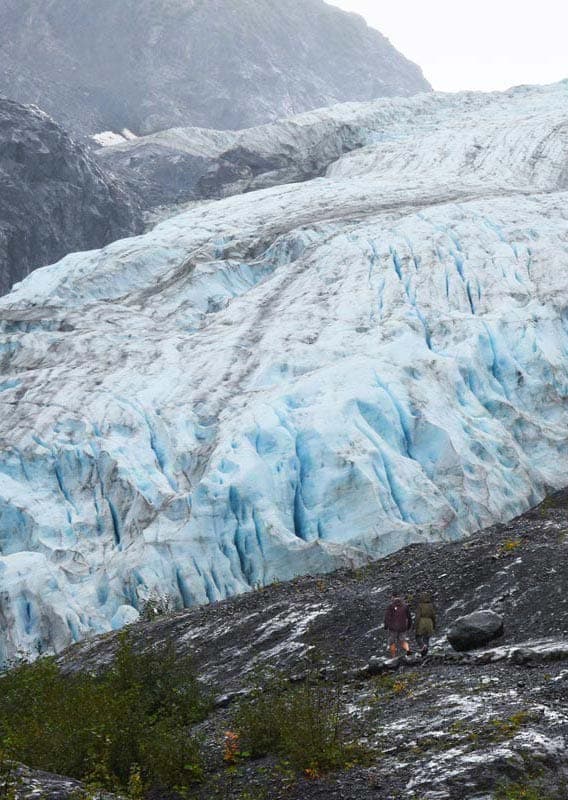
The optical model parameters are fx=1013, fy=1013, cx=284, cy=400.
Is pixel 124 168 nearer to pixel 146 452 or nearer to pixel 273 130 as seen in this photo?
pixel 273 130

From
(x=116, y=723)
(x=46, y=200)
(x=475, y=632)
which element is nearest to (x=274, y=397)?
(x=475, y=632)

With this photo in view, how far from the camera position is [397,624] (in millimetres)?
12562

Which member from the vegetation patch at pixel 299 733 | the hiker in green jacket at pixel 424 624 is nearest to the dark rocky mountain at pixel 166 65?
the hiker in green jacket at pixel 424 624

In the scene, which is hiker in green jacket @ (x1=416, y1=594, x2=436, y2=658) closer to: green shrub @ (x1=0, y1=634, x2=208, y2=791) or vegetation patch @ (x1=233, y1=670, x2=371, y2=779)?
vegetation patch @ (x1=233, y1=670, x2=371, y2=779)

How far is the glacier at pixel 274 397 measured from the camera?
2212cm

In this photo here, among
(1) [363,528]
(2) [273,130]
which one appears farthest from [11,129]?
(1) [363,528]

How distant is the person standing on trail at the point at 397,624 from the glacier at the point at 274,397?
892cm

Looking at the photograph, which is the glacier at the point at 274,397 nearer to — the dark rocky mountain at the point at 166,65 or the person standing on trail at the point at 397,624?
the person standing on trail at the point at 397,624

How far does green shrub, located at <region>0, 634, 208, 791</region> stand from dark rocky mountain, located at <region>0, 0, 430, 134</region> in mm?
86252

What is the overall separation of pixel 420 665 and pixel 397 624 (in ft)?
2.49

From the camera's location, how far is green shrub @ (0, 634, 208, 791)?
9.88 metres

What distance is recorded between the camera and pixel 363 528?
22.4 meters

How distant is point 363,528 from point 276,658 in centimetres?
887

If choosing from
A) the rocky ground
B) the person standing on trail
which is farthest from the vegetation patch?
the person standing on trail
